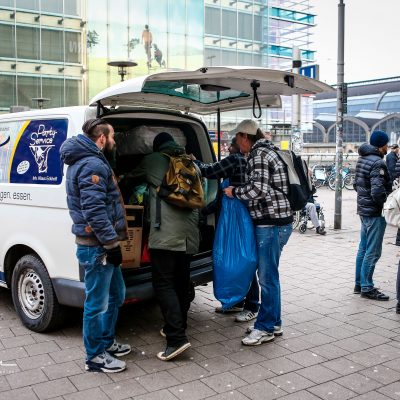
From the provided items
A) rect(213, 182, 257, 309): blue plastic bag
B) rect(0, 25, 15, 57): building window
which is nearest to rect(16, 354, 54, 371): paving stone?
rect(213, 182, 257, 309): blue plastic bag

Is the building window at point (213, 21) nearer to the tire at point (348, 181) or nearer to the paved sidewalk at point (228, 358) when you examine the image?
the tire at point (348, 181)

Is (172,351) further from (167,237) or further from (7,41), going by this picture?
(7,41)

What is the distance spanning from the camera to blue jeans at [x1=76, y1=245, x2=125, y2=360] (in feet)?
12.8

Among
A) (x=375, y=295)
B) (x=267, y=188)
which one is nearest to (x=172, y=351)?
(x=267, y=188)

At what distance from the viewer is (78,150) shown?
152 inches

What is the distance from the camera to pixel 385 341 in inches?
188

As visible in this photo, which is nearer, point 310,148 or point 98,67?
point 98,67

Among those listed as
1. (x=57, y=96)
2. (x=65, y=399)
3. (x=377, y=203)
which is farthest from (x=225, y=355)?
(x=57, y=96)

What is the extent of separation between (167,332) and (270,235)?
1.19 metres

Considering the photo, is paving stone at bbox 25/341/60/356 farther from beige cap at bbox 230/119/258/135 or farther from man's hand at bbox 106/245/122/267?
beige cap at bbox 230/119/258/135

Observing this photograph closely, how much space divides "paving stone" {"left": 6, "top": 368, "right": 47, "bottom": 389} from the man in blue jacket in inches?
14.1

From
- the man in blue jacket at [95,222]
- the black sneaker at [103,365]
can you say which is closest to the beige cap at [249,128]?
the man in blue jacket at [95,222]

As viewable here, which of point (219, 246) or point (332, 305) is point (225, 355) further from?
point (332, 305)

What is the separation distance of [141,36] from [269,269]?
34850 mm
